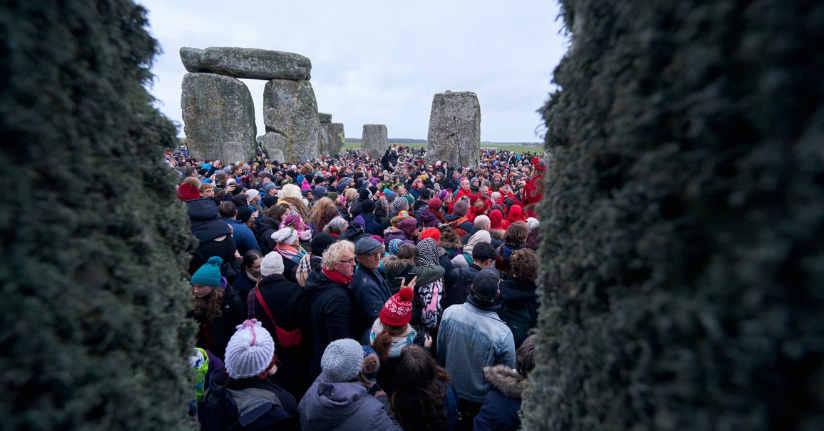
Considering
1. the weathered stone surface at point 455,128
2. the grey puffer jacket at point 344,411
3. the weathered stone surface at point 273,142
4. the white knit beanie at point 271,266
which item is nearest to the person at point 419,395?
the grey puffer jacket at point 344,411

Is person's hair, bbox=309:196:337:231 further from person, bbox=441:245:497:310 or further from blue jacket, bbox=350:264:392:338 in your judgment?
person, bbox=441:245:497:310

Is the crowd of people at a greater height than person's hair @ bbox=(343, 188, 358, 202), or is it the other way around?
person's hair @ bbox=(343, 188, 358, 202)

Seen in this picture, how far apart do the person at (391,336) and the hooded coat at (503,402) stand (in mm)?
722

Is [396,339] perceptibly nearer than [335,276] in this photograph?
Yes

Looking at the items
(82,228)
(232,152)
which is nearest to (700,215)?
(82,228)

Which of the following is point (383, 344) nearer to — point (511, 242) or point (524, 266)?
point (524, 266)

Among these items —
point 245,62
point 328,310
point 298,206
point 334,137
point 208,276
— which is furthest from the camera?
point 334,137

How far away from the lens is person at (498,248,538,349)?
338cm

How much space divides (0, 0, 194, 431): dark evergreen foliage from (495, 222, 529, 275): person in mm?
3376

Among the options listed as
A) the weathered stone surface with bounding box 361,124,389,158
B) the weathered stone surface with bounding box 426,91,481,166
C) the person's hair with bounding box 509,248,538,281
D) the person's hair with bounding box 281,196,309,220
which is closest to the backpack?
the person's hair with bounding box 509,248,538,281

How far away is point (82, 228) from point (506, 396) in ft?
7.88

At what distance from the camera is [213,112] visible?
15.2 m

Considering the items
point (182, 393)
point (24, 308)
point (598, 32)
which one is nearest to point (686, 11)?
point (598, 32)

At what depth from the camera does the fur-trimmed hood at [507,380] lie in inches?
97.5
